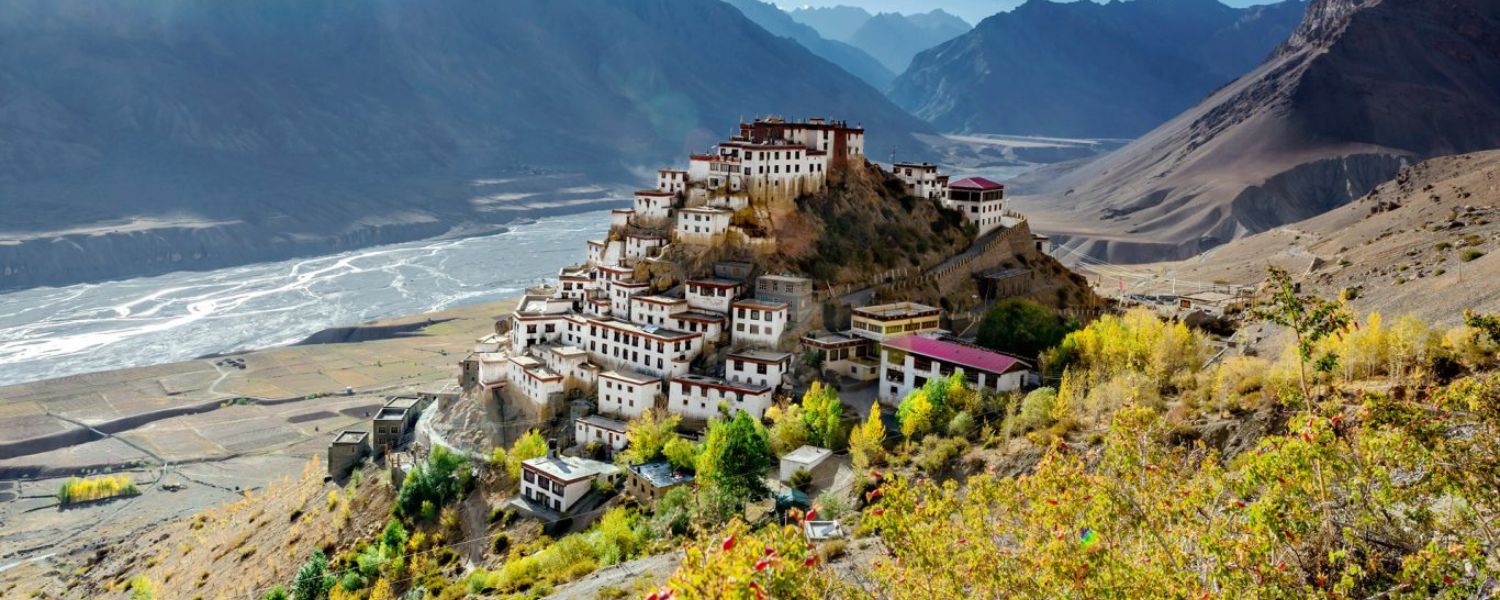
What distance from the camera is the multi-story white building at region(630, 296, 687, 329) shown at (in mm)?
52531

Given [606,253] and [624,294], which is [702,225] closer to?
[624,294]

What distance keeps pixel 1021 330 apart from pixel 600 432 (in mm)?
19281

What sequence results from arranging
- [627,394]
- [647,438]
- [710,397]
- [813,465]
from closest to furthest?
[813,465] < [647,438] < [710,397] < [627,394]

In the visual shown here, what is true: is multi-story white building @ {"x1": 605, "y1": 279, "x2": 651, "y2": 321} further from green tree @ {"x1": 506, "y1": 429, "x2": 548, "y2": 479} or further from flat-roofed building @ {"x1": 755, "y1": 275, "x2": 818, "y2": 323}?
green tree @ {"x1": 506, "y1": 429, "x2": 548, "y2": 479}

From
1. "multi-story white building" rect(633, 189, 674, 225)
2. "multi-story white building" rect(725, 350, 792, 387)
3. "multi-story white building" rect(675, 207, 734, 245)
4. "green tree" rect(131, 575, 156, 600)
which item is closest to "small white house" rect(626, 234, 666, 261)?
"multi-story white building" rect(675, 207, 734, 245)

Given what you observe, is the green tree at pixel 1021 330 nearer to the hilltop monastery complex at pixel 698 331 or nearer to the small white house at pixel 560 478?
the hilltop monastery complex at pixel 698 331

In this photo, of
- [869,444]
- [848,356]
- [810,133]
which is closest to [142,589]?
[848,356]

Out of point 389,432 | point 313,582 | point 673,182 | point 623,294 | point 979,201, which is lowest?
point 313,582

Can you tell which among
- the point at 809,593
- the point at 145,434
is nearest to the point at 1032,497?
the point at 809,593

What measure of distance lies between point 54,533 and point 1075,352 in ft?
182

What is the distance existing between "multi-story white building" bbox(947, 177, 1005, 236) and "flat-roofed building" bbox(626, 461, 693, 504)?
101ft

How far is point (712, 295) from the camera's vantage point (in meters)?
52.9

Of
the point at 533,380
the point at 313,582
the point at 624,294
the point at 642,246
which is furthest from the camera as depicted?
the point at 642,246

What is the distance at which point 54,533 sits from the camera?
60.1 metres
